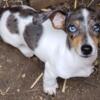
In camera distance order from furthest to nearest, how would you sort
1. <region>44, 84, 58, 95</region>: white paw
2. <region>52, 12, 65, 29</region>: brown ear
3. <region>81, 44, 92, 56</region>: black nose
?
<region>44, 84, 58, 95</region>: white paw
<region>52, 12, 65, 29</region>: brown ear
<region>81, 44, 92, 56</region>: black nose

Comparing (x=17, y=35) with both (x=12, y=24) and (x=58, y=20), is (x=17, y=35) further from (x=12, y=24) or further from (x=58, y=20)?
(x=58, y=20)

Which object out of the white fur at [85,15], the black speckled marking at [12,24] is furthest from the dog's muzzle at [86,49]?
the black speckled marking at [12,24]

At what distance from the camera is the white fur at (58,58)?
2.39 metres

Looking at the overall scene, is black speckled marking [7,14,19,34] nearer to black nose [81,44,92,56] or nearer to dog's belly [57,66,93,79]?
dog's belly [57,66,93,79]

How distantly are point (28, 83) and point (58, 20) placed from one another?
678 mm

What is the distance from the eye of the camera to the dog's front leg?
2.54 metres

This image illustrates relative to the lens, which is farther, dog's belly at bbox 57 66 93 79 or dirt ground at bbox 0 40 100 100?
dirt ground at bbox 0 40 100 100

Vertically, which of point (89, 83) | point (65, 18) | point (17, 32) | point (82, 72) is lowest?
point (89, 83)

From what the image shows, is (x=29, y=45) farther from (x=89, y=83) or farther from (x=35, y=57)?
(x=89, y=83)

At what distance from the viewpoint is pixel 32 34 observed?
2566mm

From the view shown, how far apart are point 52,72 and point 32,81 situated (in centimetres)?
29

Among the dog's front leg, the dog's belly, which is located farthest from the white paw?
the dog's belly

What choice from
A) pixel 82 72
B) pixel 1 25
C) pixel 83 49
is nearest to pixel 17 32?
pixel 1 25

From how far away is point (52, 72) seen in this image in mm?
2537
